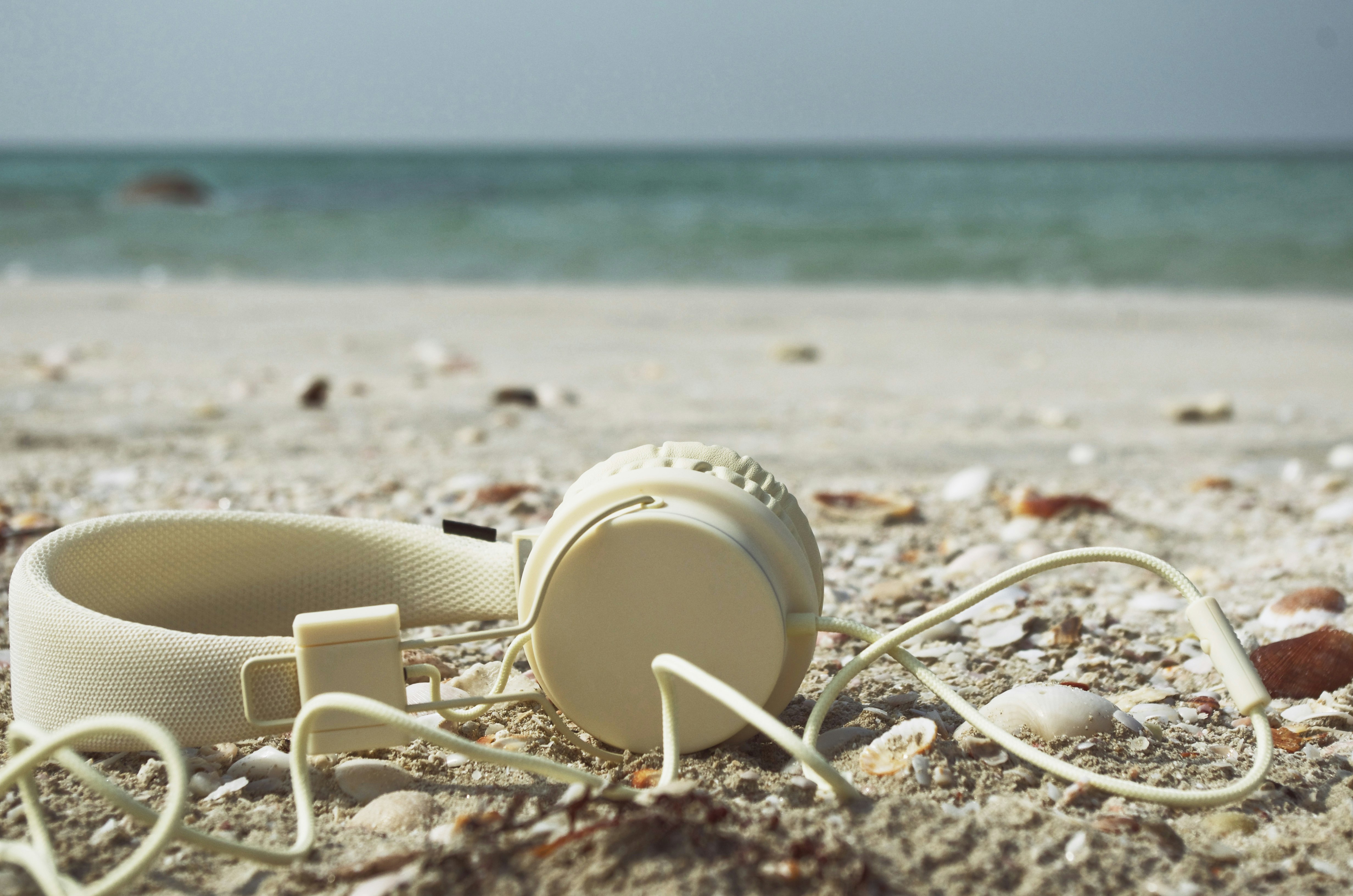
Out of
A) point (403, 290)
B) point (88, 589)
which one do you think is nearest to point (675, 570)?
point (88, 589)

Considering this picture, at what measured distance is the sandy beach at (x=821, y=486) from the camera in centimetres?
118

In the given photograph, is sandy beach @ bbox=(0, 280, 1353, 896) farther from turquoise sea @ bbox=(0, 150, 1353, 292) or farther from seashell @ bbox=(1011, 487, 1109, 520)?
turquoise sea @ bbox=(0, 150, 1353, 292)

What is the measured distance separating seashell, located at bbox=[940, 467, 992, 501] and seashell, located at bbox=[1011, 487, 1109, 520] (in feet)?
0.49

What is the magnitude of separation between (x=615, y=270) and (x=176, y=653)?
9.88m

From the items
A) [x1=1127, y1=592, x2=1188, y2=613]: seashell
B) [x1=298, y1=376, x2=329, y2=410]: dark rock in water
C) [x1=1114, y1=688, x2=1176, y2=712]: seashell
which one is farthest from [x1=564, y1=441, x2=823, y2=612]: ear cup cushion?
[x1=298, y1=376, x2=329, y2=410]: dark rock in water

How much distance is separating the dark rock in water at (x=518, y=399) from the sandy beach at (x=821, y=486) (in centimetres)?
1

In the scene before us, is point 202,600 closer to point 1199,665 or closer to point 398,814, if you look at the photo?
point 398,814

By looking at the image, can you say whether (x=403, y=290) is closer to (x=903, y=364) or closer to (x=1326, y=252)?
(x=903, y=364)

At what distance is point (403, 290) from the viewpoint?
9.05 metres

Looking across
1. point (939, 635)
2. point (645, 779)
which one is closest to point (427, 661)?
point (645, 779)

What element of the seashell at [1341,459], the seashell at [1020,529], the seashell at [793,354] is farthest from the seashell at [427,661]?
the seashell at [793,354]

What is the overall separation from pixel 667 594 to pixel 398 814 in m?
0.42

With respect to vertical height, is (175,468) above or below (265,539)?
below

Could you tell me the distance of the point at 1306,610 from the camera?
206cm
